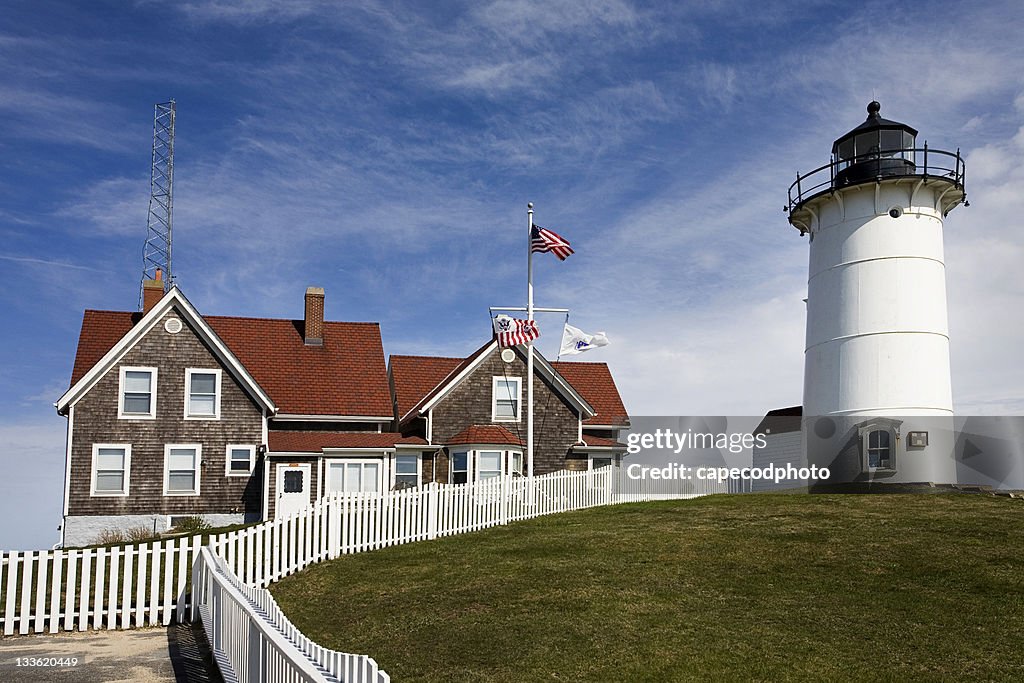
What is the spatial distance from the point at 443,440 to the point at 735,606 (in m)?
22.1

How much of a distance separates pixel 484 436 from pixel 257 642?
2546 centimetres

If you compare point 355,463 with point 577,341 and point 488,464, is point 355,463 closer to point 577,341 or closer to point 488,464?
point 488,464

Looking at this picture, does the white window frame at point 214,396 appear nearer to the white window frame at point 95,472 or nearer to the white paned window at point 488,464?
the white window frame at point 95,472

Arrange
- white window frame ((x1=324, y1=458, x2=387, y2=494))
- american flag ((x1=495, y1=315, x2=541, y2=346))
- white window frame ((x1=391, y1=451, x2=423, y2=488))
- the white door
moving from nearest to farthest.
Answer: american flag ((x1=495, y1=315, x2=541, y2=346)), the white door, white window frame ((x1=324, y1=458, x2=387, y2=494)), white window frame ((x1=391, y1=451, x2=423, y2=488))

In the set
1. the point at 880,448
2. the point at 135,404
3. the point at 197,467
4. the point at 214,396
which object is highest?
the point at 214,396

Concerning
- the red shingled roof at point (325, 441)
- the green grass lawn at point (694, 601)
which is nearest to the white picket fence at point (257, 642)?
the green grass lawn at point (694, 601)

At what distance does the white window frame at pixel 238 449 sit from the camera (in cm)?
3148

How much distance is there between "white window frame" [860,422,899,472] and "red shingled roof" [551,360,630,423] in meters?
10.4

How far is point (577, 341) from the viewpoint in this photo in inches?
1179

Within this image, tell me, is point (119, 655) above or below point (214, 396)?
below

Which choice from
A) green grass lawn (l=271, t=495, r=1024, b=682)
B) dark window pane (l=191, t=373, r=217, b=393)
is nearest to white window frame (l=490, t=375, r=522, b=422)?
dark window pane (l=191, t=373, r=217, b=393)

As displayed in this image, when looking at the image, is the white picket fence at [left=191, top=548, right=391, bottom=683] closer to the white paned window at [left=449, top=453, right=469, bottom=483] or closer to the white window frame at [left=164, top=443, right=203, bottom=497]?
the white window frame at [left=164, top=443, right=203, bottom=497]

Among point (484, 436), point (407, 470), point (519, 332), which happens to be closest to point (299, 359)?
point (407, 470)

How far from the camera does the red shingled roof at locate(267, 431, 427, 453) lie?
31484mm
